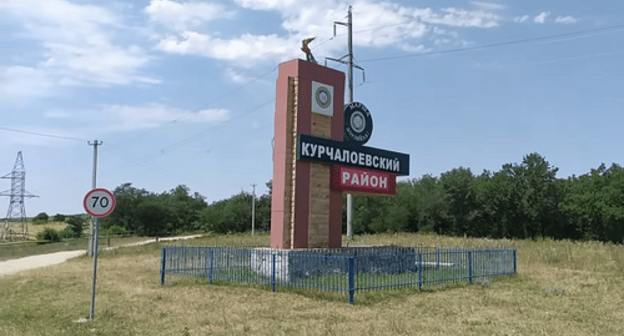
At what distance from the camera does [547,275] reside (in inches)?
776

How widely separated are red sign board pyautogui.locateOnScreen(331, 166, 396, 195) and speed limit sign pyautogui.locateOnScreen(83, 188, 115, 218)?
9.22 m

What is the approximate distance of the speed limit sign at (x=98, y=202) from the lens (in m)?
11.2

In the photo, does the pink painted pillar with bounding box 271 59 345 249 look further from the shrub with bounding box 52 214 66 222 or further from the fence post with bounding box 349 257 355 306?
the shrub with bounding box 52 214 66 222

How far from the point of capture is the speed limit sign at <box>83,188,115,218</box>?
11.2 meters

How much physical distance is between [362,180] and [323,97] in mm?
3569

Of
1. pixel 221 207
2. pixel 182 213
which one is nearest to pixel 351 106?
pixel 221 207

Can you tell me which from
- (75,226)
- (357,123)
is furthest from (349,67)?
(75,226)

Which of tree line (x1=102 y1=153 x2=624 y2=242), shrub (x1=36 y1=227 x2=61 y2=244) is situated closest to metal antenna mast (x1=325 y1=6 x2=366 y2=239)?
tree line (x1=102 y1=153 x2=624 y2=242)

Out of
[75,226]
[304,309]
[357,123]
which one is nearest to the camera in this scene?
[304,309]

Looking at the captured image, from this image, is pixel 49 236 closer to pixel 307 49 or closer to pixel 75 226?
pixel 75 226

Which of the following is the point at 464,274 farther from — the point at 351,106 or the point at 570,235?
the point at 570,235

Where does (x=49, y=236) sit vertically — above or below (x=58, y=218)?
below

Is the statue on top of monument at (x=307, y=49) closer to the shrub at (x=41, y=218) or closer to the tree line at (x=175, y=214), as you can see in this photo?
the tree line at (x=175, y=214)

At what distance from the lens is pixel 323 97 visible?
62.5 feet
